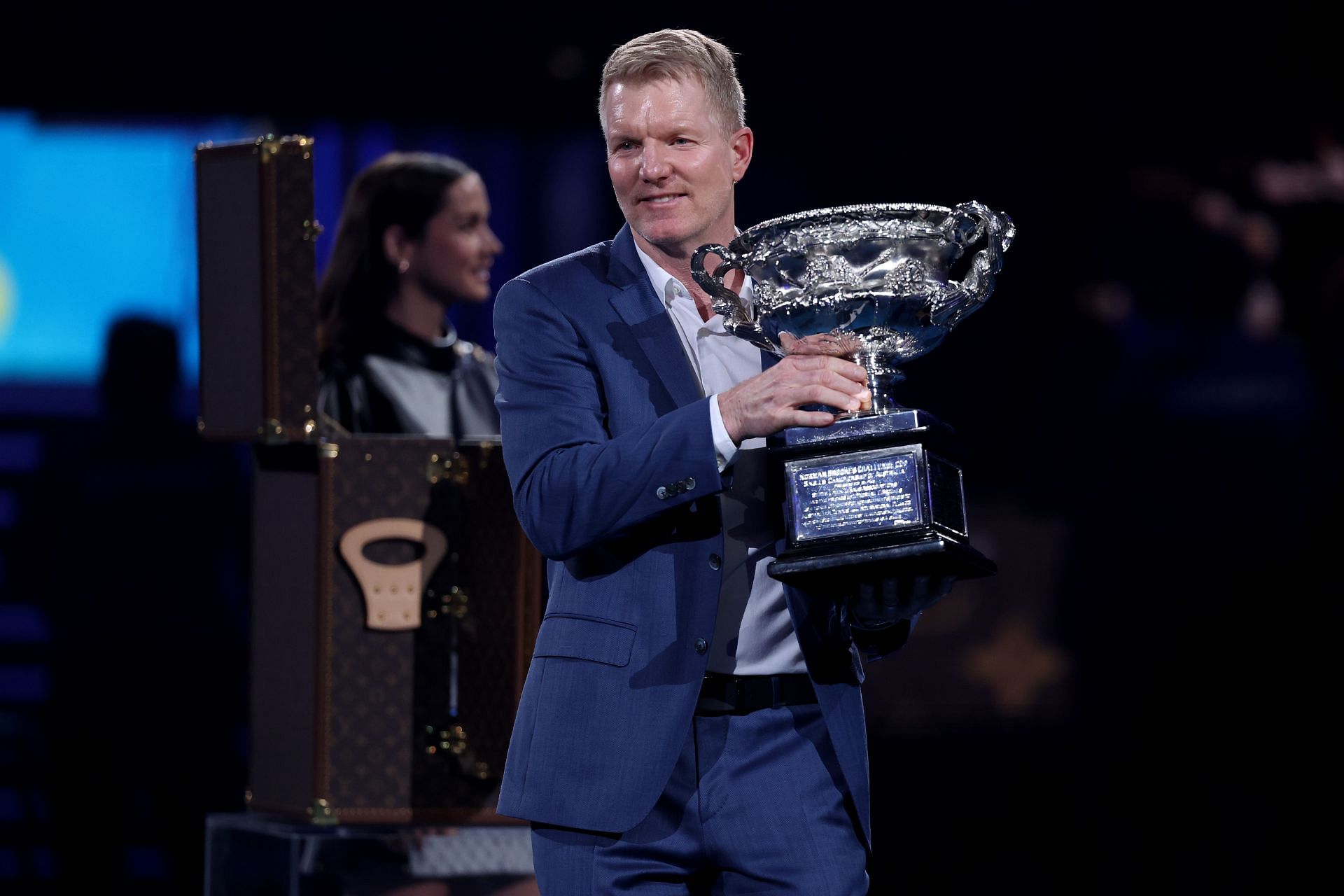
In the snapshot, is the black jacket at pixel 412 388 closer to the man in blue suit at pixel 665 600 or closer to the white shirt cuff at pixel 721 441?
the man in blue suit at pixel 665 600

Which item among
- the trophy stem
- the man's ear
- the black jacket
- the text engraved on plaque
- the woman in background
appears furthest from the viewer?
the woman in background

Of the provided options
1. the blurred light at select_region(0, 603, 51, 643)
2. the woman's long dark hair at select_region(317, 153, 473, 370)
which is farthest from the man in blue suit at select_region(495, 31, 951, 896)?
the blurred light at select_region(0, 603, 51, 643)

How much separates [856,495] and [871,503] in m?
0.02

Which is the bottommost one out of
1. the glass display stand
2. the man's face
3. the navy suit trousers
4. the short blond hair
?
Result: the glass display stand

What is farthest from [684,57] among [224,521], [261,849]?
[224,521]

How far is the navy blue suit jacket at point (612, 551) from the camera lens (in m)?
1.82

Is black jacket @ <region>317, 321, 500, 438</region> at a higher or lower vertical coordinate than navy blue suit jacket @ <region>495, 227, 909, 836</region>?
higher

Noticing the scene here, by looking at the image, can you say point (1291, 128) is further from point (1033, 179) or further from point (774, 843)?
point (774, 843)

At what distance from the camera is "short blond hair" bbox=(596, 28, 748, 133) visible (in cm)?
203

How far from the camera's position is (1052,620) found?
14.7 ft

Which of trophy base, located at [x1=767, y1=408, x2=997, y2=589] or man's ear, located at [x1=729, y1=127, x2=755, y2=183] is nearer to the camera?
trophy base, located at [x1=767, y1=408, x2=997, y2=589]

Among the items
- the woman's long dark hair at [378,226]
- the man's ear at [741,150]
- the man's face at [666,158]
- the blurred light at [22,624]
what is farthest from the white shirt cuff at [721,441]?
the blurred light at [22,624]

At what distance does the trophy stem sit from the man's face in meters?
0.29

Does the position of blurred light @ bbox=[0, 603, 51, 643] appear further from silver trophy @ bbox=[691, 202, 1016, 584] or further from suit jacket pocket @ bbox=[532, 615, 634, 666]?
silver trophy @ bbox=[691, 202, 1016, 584]
